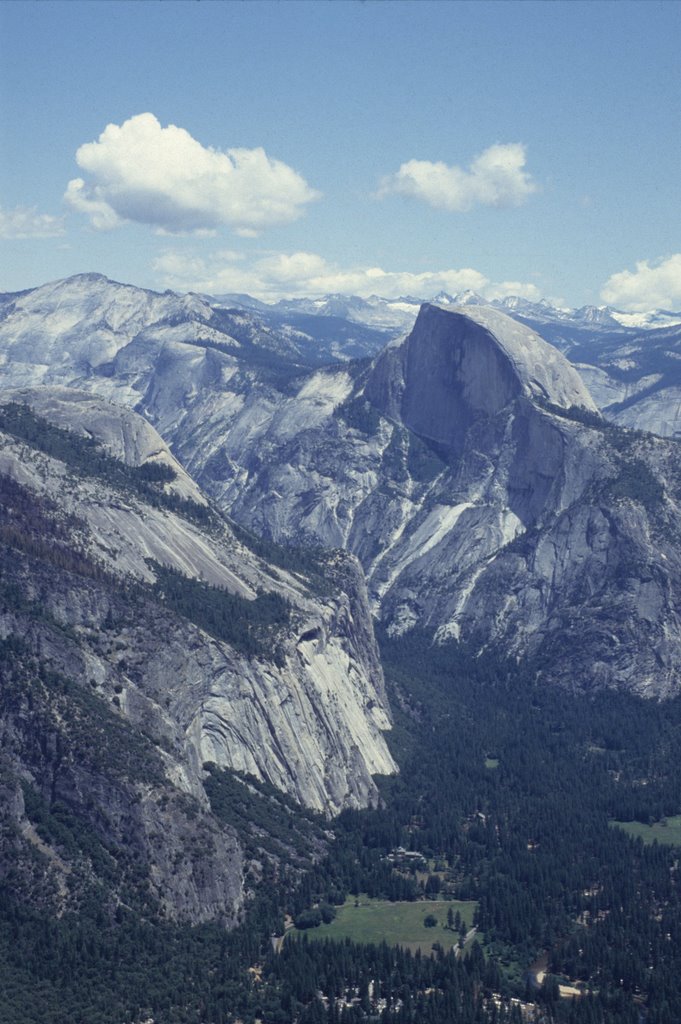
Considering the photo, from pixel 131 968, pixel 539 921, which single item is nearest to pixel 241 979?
pixel 131 968

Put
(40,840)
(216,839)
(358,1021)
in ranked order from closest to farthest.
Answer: (358,1021)
(40,840)
(216,839)

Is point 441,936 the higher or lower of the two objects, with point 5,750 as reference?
lower

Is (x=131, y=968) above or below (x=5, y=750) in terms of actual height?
below

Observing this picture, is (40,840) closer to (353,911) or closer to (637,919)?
(353,911)

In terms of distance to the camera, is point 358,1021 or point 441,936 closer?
point 358,1021

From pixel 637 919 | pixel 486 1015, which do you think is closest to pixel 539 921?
pixel 637 919

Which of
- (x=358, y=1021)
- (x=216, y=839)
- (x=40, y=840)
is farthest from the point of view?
(x=216, y=839)

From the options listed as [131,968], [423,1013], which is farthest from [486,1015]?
[131,968]

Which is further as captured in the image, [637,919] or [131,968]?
[637,919]

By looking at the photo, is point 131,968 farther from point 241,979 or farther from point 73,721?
point 73,721
